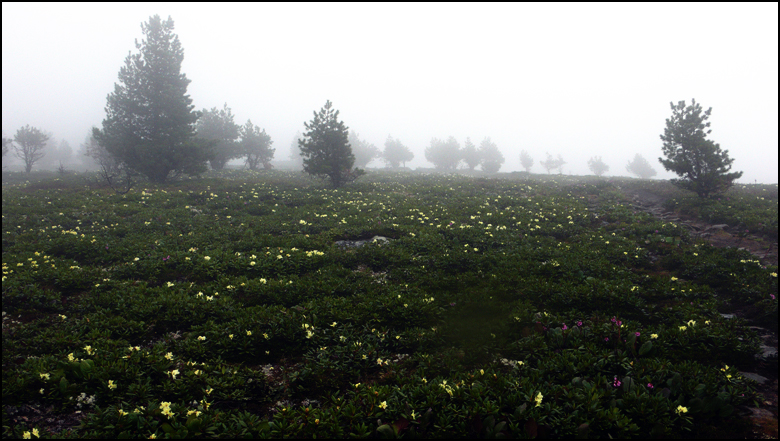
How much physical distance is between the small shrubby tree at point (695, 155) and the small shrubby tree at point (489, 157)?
64.4 metres

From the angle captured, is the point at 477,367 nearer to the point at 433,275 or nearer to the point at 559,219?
the point at 433,275

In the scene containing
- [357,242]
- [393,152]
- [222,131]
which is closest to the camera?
[357,242]

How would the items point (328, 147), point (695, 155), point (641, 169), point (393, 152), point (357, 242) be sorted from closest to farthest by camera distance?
point (357, 242) → point (695, 155) → point (328, 147) → point (641, 169) → point (393, 152)

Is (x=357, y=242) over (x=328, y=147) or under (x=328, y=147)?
under

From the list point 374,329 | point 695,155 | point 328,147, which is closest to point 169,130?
point 328,147

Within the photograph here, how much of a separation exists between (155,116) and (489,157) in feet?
250

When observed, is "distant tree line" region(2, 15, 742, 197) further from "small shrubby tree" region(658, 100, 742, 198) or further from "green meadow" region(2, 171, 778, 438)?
"green meadow" region(2, 171, 778, 438)

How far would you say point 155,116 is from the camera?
29.5m

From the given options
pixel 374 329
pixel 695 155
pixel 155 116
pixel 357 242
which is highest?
pixel 155 116

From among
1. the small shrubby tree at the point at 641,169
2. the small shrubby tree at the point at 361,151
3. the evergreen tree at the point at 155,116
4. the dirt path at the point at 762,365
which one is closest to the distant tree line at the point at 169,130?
the evergreen tree at the point at 155,116

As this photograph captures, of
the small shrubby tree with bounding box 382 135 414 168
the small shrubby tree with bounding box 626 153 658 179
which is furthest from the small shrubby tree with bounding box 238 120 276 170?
A: the small shrubby tree with bounding box 626 153 658 179

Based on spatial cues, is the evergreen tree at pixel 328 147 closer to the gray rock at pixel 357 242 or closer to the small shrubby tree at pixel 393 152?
the gray rock at pixel 357 242

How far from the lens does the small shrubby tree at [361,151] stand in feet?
263

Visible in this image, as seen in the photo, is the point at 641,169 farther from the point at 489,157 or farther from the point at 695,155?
the point at 695,155
